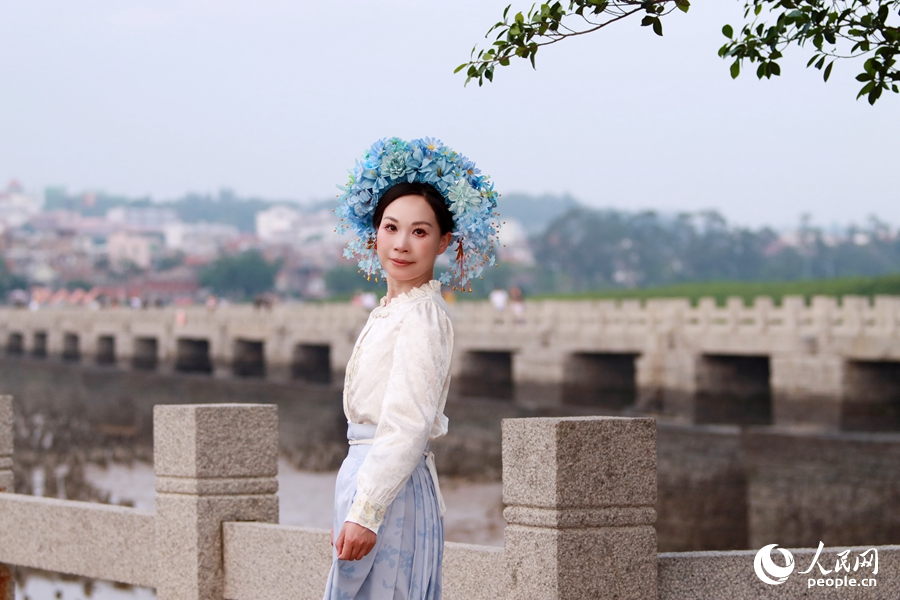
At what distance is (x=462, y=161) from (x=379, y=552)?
1367mm

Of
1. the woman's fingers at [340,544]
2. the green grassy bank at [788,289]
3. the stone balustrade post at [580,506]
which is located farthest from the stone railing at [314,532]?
the green grassy bank at [788,289]

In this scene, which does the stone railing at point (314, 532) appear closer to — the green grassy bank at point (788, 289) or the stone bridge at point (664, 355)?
the stone bridge at point (664, 355)

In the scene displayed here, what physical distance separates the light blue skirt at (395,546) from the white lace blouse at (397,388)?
15cm

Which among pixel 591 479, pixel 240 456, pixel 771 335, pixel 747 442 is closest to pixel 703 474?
pixel 747 442

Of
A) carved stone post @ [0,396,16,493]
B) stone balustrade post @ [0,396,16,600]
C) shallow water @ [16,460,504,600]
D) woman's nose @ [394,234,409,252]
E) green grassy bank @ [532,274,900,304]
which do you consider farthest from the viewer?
green grassy bank @ [532,274,900,304]

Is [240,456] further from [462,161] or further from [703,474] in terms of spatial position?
[703,474]

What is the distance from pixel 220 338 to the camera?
160ft

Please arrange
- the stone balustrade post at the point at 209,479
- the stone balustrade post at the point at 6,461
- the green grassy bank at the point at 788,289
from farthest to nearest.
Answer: the green grassy bank at the point at 788,289
the stone balustrade post at the point at 6,461
the stone balustrade post at the point at 209,479

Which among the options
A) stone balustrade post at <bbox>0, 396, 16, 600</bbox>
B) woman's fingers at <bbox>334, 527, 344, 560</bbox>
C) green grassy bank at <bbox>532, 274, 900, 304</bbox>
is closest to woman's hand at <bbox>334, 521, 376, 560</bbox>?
woman's fingers at <bbox>334, 527, 344, 560</bbox>

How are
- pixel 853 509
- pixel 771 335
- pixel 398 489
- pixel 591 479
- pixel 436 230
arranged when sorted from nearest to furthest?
pixel 398 489
pixel 436 230
pixel 591 479
pixel 853 509
pixel 771 335

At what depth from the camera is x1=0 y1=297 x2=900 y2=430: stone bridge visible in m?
24.4

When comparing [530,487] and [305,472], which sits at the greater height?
[530,487]

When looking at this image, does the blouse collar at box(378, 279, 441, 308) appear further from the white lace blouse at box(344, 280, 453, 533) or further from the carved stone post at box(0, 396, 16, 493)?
the carved stone post at box(0, 396, 16, 493)

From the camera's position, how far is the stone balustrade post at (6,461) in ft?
26.7
